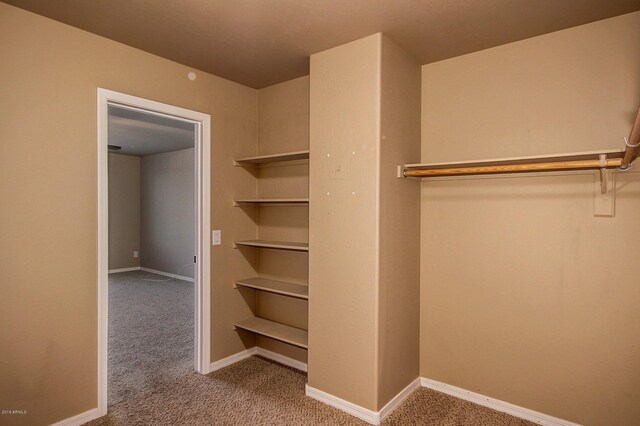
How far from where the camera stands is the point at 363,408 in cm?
240

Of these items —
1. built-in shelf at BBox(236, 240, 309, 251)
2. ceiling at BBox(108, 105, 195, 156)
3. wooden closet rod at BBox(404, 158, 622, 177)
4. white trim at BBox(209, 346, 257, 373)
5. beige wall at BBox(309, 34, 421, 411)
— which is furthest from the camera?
ceiling at BBox(108, 105, 195, 156)

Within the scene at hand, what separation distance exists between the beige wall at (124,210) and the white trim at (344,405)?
640 centimetres

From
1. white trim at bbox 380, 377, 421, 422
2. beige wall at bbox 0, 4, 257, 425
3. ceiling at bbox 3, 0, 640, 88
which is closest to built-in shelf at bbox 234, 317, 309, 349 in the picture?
white trim at bbox 380, 377, 421, 422

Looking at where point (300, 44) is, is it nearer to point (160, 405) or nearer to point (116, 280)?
point (160, 405)

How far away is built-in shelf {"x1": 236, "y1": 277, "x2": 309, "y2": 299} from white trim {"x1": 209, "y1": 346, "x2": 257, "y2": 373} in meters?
0.65

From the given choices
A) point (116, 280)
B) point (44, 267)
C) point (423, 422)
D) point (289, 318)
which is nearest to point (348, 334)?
point (423, 422)

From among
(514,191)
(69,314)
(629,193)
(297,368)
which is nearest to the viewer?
(629,193)

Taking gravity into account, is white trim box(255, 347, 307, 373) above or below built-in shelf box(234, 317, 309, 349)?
below

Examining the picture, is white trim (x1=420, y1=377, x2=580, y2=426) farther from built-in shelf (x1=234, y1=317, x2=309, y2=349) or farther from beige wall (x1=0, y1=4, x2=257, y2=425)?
beige wall (x1=0, y1=4, x2=257, y2=425)

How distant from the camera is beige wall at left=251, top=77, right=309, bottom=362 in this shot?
10.4 feet

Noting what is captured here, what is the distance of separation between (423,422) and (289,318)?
1.39 m

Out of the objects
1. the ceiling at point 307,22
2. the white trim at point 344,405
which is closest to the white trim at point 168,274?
the white trim at point 344,405

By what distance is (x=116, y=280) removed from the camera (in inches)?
268

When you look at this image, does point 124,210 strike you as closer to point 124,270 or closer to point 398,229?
point 124,270
